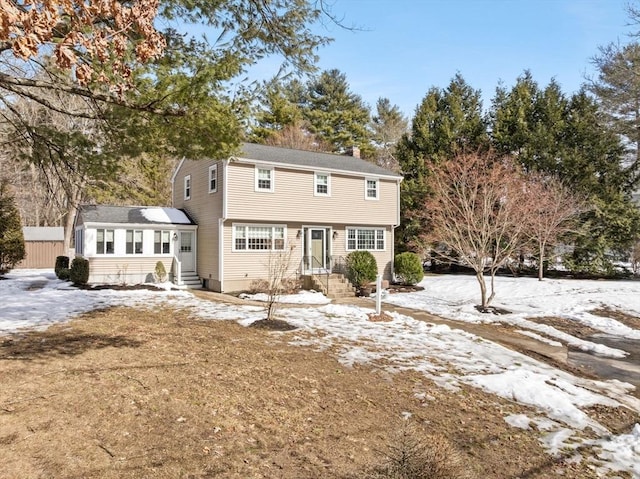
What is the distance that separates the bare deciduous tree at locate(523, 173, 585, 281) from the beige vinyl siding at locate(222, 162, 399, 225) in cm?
652

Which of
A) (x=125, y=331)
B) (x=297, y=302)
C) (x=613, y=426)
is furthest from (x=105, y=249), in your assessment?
(x=613, y=426)

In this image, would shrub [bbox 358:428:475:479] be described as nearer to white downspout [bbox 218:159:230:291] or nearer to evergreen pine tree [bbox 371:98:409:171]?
white downspout [bbox 218:159:230:291]

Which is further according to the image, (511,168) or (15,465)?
(511,168)

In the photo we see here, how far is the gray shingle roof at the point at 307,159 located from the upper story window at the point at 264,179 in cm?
43

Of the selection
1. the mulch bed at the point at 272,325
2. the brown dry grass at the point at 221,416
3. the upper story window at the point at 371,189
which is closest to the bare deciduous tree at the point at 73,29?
the brown dry grass at the point at 221,416

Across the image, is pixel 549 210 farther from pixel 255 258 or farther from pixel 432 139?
pixel 255 258

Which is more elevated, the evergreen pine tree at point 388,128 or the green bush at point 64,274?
the evergreen pine tree at point 388,128

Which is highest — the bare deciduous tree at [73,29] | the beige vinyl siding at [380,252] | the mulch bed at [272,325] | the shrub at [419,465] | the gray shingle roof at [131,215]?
the bare deciduous tree at [73,29]

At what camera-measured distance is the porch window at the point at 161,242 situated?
1830 centimetres

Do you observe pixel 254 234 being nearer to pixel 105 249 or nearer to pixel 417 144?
pixel 105 249

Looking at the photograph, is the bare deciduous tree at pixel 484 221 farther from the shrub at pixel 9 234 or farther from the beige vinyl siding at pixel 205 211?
the shrub at pixel 9 234

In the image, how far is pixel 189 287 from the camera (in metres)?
18.1

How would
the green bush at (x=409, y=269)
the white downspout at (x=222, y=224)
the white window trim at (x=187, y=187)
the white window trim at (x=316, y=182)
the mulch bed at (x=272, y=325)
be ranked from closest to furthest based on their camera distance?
the mulch bed at (x=272, y=325)
the white downspout at (x=222, y=224)
the white window trim at (x=316, y=182)
the green bush at (x=409, y=269)
the white window trim at (x=187, y=187)

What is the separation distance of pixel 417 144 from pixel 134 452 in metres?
27.1
